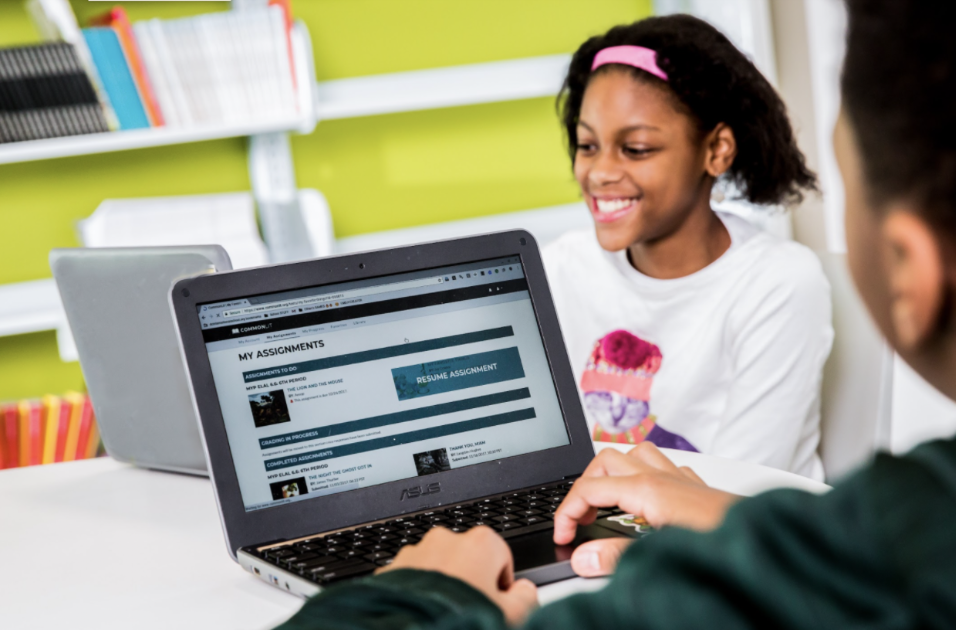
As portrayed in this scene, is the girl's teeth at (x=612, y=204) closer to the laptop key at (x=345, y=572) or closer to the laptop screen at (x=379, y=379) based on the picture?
the laptop screen at (x=379, y=379)

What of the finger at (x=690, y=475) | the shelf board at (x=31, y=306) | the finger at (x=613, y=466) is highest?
the shelf board at (x=31, y=306)

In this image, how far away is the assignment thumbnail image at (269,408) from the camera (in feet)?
2.77

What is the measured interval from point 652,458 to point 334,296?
34 centimetres

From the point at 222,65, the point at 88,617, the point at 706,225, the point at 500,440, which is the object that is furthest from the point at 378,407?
the point at 222,65

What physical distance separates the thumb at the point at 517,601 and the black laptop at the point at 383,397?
15cm

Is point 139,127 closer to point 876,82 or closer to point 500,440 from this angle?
point 500,440

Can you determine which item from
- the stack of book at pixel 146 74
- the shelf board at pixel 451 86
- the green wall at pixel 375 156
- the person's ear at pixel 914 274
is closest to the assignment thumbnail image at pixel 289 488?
the person's ear at pixel 914 274

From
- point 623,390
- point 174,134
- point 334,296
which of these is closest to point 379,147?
point 174,134

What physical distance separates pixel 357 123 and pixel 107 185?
2.17ft

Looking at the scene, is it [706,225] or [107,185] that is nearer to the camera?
[706,225]

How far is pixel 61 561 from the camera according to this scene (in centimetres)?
89

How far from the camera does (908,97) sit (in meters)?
0.37

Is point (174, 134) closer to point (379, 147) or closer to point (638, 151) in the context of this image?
point (379, 147)

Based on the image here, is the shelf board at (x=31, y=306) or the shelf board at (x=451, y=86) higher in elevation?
the shelf board at (x=451, y=86)
